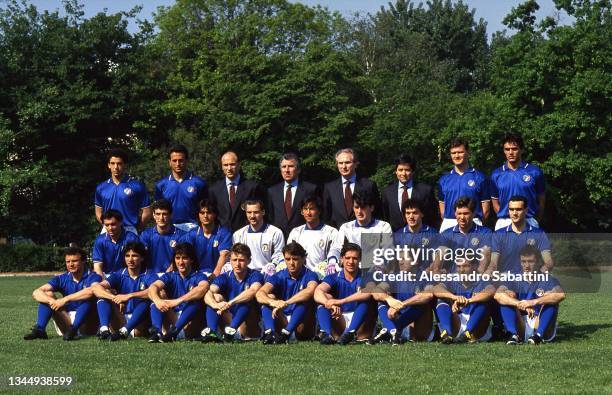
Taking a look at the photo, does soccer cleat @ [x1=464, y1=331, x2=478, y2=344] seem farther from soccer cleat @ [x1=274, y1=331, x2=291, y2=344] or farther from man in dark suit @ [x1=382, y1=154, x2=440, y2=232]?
soccer cleat @ [x1=274, y1=331, x2=291, y2=344]

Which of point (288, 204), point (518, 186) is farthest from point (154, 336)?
point (518, 186)

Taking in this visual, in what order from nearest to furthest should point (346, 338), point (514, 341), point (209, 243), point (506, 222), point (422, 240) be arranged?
point (514, 341)
point (346, 338)
point (422, 240)
point (506, 222)
point (209, 243)

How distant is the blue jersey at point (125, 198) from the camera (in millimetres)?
12312

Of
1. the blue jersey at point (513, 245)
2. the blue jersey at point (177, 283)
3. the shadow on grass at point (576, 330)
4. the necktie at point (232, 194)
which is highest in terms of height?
the necktie at point (232, 194)

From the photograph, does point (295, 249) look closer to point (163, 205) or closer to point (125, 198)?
point (163, 205)

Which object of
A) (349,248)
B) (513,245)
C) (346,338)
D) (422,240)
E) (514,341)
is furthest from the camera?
(422,240)

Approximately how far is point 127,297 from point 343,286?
2514mm

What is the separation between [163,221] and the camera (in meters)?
11.6

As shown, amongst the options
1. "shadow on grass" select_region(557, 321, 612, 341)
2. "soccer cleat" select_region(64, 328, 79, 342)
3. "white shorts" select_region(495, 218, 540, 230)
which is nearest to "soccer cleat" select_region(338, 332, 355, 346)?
"white shorts" select_region(495, 218, 540, 230)

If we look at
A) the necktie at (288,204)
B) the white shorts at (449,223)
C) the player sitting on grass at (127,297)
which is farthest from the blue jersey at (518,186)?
the player sitting on grass at (127,297)

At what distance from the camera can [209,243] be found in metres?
11.7

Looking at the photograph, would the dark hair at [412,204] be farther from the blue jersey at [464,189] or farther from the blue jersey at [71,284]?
the blue jersey at [71,284]

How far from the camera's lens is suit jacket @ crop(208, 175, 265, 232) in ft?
40.0

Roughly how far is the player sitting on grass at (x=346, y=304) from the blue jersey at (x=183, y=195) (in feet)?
7.52
